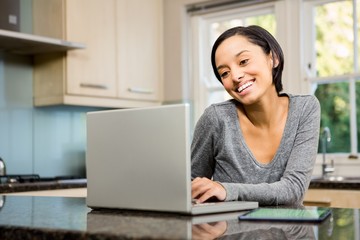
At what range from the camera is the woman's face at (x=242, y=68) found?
1615mm

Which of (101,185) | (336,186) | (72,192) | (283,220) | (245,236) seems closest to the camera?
(245,236)

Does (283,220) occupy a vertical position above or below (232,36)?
below

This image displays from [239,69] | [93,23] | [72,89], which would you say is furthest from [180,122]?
[93,23]

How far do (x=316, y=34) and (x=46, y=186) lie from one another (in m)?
2.05

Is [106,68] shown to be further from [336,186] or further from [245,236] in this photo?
[245,236]

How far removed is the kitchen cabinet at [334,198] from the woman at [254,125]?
1.31 meters

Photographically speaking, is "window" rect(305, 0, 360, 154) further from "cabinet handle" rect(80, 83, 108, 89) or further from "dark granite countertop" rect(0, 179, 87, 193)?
"dark granite countertop" rect(0, 179, 87, 193)

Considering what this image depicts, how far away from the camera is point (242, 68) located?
1627 millimetres

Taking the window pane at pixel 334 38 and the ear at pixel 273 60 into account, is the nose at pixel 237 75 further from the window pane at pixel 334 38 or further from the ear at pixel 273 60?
the window pane at pixel 334 38

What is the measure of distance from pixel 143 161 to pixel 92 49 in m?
2.72

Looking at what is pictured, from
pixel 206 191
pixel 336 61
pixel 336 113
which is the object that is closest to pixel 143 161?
pixel 206 191

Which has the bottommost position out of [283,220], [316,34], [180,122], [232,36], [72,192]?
[72,192]

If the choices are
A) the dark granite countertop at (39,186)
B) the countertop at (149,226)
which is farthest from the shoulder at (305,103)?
the dark granite countertop at (39,186)

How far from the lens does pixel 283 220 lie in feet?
3.48
